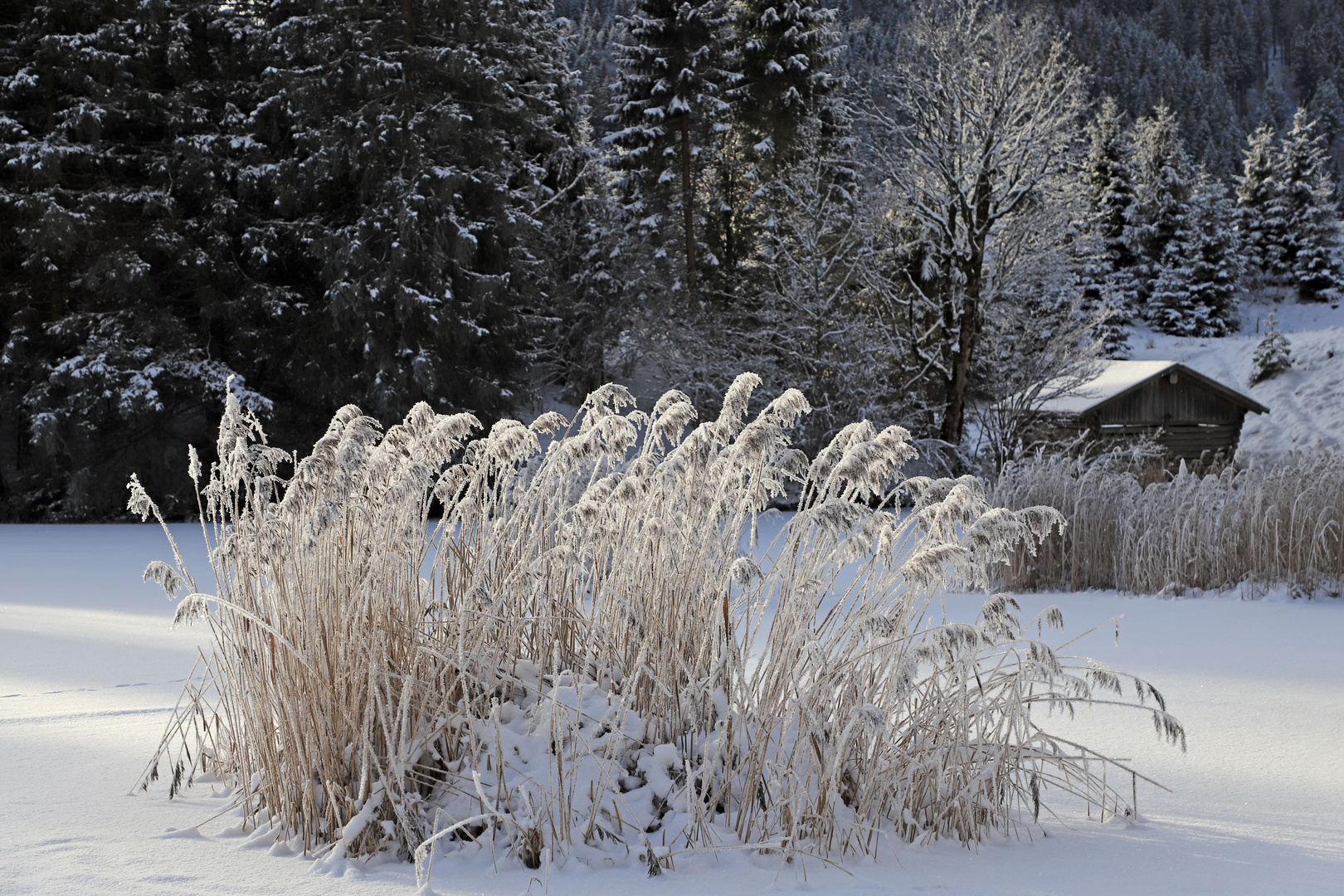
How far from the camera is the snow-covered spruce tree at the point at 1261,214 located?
3872 centimetres

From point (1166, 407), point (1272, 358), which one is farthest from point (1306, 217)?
point (1166, 407)

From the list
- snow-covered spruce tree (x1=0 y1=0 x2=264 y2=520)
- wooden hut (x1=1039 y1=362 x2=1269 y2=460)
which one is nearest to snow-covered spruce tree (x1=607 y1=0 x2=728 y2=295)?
wooden hut (x1=1039 y1=362 x2=1269 y2=460)

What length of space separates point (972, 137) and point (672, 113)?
8965 millimetres

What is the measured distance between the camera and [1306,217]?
3888 centimetres

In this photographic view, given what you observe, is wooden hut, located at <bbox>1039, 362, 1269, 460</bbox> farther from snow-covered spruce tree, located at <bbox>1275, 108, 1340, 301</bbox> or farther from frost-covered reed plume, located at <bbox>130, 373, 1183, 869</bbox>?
snow-covered spruce tree, located at <bbox>1275, 108, 1340, 301</bbox>

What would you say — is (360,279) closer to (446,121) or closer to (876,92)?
(446,121)

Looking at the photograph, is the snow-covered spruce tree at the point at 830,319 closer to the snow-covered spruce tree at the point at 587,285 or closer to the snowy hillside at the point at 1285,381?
the snow-covered spruce tree at the point at 587,285

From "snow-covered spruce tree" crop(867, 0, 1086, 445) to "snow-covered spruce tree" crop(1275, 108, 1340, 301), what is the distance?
3123 centimetres

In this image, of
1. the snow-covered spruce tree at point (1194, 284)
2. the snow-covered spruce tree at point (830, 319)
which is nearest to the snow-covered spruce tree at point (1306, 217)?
the snow-covered spruce tree at point (1194, 284)

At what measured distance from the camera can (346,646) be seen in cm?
225

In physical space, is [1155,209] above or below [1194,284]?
above

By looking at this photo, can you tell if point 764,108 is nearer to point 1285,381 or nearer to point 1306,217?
point 1285,381

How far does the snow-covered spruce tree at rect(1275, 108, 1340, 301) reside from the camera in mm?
37969

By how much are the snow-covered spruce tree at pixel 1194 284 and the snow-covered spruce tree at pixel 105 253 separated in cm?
3100
